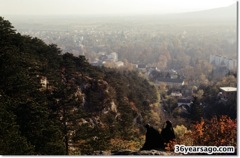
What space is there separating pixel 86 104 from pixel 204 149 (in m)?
2.13

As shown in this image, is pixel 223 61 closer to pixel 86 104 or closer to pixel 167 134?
pixel 167 134

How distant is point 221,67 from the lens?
25.7 ft

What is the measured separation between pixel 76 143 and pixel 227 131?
2.44 metres

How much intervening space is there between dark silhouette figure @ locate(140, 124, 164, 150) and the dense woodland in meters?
0.20

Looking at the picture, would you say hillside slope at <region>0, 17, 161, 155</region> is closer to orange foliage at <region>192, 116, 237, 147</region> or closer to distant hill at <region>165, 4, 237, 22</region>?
orange foliage at <region>192, 116, 237, 147</region>

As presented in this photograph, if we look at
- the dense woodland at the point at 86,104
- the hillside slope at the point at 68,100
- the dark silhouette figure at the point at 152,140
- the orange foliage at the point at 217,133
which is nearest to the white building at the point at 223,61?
the dense woodland at the point at 86,104

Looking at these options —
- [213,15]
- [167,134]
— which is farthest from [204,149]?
[213,15]

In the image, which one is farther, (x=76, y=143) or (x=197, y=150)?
(x=76, y=143)

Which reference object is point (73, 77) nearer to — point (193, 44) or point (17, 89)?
point (17, 89)

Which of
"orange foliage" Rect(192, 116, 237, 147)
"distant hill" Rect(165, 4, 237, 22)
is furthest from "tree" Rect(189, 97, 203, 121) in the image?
"distant hill" Rect(165, 4, 237, 22)

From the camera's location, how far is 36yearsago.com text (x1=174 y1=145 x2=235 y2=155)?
7570mm

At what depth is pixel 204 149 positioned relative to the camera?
7613mm

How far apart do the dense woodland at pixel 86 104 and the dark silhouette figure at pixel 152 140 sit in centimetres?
20

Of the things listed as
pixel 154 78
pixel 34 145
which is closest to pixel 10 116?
→ pixel 34 145
